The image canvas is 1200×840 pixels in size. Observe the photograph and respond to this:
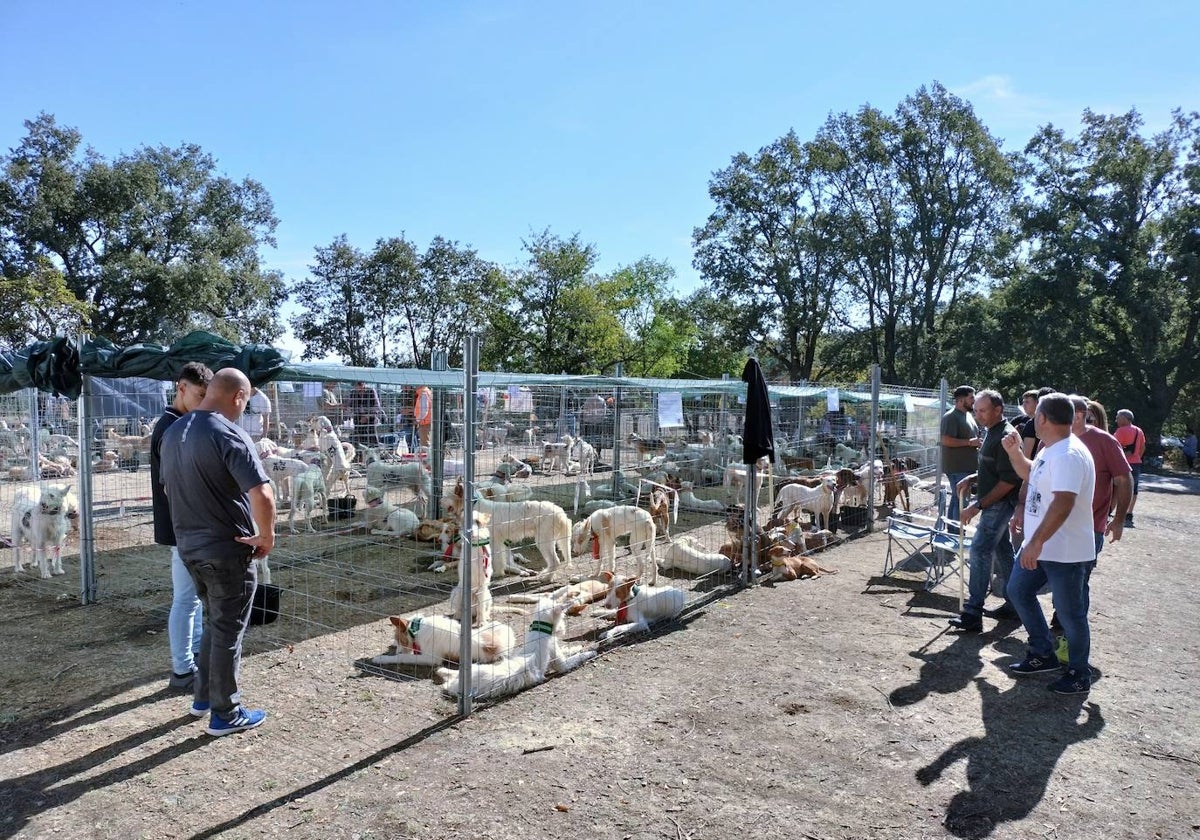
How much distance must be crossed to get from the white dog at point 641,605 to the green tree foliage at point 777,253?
30317mm

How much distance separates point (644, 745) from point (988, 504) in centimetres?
344

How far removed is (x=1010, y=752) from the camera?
3.74 meters

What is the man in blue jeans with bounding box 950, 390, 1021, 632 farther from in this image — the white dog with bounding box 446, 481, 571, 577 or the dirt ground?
the white dog with bounding box 446, 481, 571, 577

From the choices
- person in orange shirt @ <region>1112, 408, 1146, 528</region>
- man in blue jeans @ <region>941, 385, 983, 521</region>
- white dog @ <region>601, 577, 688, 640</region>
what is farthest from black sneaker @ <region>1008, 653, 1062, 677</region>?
person in orange shirt @ <region>1112, 408, 1146, 528</region>

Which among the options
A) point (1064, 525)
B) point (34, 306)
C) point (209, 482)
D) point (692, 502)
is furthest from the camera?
point (34, 306)

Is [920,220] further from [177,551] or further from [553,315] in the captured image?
[177,551]

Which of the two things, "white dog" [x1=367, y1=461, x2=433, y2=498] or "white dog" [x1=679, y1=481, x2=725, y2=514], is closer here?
"white dog" [x1=367, y1=461, x2=433, y2=498]

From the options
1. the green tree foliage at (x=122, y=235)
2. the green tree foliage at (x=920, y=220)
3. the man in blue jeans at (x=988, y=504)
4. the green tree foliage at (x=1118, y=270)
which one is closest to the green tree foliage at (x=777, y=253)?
the green tree foliage at (x=920, y=220)

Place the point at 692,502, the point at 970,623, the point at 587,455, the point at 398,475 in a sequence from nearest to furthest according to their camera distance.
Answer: the point at 970,623, the point at 398,475, the point at 692,502, the point at 587,455

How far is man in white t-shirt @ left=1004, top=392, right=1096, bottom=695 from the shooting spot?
4098 mm

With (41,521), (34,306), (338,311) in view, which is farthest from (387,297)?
(41,521)

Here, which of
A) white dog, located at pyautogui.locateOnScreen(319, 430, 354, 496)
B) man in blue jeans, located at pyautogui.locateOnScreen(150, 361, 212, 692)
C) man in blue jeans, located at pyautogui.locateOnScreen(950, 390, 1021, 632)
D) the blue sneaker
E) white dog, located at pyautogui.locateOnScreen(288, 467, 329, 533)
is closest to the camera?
the blue sneaker

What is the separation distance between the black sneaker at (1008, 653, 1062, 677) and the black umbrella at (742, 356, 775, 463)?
8.54ft

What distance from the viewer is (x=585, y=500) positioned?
10.6 meters
